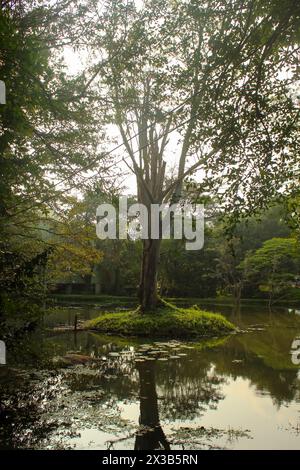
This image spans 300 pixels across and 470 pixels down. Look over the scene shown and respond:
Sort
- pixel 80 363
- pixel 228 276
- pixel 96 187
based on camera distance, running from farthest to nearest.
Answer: pixel 228 276
pixel 80 363
pixel 96 187

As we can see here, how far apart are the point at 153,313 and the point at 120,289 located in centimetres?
2318

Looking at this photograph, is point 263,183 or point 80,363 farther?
point 80,363

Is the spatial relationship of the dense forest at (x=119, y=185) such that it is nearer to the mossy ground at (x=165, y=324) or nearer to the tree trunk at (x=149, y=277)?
the mossy ground at (x=165, y=324)

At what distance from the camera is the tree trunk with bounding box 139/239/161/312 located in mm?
17656

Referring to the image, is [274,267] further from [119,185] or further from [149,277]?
[119,185]

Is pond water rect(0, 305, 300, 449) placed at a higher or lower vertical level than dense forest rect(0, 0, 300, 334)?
lower

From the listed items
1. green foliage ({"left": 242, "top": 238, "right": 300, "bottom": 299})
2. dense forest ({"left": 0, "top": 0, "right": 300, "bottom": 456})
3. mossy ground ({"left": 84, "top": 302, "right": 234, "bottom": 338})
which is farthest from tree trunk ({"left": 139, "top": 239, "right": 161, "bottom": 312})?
green foliage ({"left": 242, "top": 238, "right": 300, "bottom": 299})

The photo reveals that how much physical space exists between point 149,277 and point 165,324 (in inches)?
93.1

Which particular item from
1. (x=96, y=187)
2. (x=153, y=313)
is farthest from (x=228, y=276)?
(x=96, y=187)

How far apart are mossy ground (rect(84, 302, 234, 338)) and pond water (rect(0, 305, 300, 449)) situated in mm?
2990

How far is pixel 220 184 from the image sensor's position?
5.80 m

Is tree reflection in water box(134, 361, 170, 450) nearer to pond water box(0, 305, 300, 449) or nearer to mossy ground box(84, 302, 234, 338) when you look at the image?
pond water box(0, 305, 300, 449)

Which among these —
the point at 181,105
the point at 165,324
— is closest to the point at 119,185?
the point at 181,105
